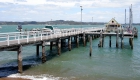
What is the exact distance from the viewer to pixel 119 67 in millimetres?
25859

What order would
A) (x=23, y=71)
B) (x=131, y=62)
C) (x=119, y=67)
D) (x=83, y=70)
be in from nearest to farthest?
1. (x=23, y=71)
2. (x=83, y=70)
3. (x=119, y=67)
4. (x=131, y=62)

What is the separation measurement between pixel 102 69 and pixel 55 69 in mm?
5266

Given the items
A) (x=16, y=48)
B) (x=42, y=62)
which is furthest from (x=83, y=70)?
(x=16, y=48)

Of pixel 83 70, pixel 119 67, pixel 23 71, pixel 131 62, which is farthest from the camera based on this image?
pixel 131 62

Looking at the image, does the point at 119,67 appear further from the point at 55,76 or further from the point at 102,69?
the point at 55,76

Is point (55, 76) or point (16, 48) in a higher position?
point (16, 48)

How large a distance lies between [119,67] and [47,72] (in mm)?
8870

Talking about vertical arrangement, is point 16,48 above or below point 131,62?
above

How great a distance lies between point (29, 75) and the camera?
21.0 m

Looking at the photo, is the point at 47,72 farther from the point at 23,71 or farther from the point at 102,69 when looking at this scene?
the point at 102,69

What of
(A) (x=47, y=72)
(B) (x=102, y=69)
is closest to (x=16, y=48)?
(A) (x=47, y=72)

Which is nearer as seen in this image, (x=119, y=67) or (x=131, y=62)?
(x=119, y=67)

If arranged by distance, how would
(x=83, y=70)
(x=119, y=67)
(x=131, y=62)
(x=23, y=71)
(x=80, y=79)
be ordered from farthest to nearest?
(x=131, y=62) → (x=119, y=67) → (x=83, y=70) → (x=23, y=71) → (x=80, y=79)

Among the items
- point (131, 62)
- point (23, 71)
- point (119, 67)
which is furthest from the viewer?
point (131, 62)
